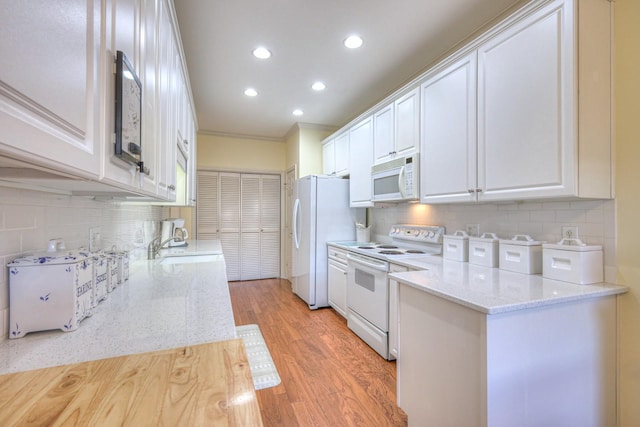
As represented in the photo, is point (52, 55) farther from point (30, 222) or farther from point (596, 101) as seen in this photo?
point (596, 101)

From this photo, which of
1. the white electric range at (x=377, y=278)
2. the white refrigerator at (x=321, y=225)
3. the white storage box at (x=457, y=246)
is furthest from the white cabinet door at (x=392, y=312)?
the white refrigerator at (x=321, y=225)

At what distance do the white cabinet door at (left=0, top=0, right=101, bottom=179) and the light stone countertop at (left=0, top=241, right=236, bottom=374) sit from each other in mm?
510

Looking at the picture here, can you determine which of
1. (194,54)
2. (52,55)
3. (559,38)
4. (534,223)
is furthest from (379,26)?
(52,55)

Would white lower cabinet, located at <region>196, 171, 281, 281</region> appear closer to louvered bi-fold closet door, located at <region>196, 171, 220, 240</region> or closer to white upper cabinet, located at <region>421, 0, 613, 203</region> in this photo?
louvered bi-fold closet door, located at <region>196, 171, 220, 240</region>

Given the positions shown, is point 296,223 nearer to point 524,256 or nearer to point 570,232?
point 524,256

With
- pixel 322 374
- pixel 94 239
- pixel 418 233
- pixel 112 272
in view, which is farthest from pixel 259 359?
pixel 418 233

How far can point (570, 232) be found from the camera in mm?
1609

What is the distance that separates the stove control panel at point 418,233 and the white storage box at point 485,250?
488mm

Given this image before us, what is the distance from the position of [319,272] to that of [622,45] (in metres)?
3.12

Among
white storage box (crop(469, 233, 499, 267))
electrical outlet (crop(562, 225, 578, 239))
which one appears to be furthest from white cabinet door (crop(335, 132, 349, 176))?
electrical outlet (crop(562, 225, 578, 239))

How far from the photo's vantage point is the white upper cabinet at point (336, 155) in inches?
143

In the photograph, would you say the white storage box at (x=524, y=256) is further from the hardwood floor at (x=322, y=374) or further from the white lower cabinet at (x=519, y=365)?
the hardwood floor at (x=322, y=374)

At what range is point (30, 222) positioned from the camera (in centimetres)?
96

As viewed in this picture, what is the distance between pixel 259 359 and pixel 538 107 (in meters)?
2.57
